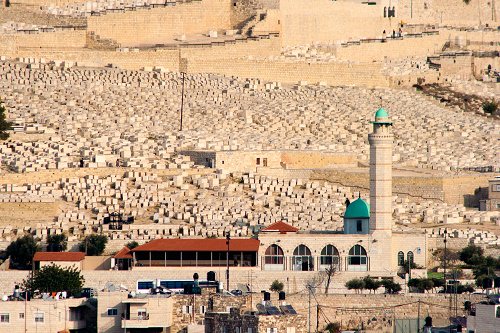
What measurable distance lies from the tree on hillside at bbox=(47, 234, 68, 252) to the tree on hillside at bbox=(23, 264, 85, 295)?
504 centimetres

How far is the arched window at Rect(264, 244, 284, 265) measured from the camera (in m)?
61.8

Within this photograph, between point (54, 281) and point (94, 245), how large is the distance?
5943mm

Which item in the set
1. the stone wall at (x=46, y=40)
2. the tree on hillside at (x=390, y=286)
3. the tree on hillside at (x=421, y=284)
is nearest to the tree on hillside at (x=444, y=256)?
the tree on hillside at (x=421, y=284)

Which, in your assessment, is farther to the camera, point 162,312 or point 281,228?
point 281,228

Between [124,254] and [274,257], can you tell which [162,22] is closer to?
[124,254]

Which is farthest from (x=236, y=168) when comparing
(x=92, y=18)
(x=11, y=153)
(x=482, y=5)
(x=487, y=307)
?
(x=482, y=5)

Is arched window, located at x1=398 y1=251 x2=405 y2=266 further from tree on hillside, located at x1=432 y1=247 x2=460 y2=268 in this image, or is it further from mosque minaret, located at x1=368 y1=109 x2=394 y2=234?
tree on hillside, located at x1=432 y1=247 x2=460 y2=268

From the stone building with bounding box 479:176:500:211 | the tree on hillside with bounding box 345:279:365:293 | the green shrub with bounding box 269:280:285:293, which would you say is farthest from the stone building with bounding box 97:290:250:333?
the stone building with bounding box 479:176:500:211

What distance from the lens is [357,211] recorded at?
Result: 62.7 meters

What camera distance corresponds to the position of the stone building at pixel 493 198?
72500 millimetres

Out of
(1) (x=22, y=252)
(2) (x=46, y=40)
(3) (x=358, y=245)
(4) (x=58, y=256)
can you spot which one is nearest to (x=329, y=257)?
(3) (x=358, y=245)

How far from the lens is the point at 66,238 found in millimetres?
65062

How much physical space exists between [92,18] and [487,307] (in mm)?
45242

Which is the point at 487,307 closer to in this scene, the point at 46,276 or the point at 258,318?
the point at 258,318
